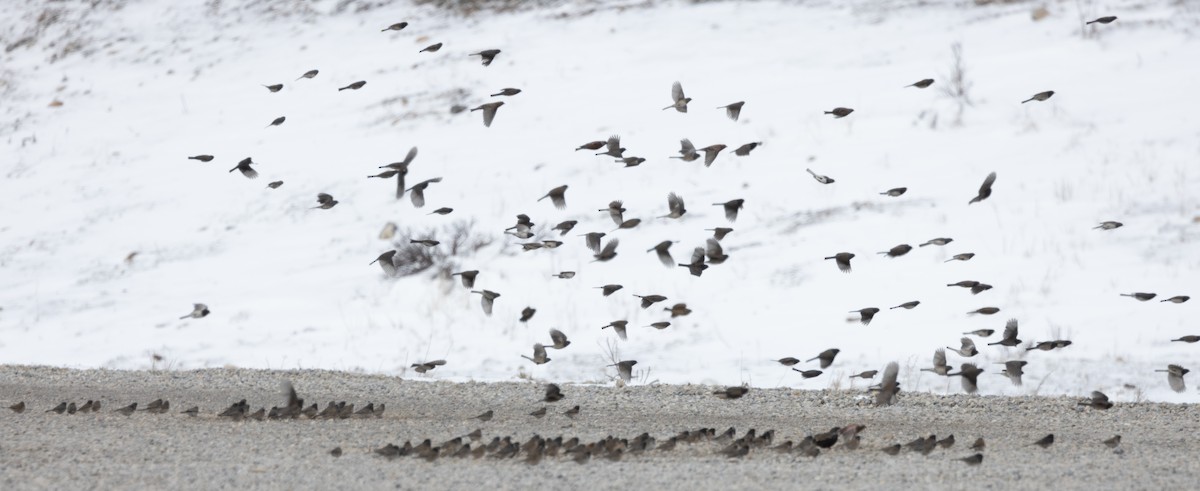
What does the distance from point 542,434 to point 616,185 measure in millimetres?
8374

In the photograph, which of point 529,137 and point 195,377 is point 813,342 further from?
point 529,137

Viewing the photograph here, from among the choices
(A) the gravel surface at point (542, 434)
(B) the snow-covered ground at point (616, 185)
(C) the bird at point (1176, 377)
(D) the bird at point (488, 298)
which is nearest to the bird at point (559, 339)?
(A) the gravel surface at point (542, 434)

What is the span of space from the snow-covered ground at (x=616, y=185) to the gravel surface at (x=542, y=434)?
1404 millimetres

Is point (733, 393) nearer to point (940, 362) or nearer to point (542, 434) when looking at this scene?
point (940, 362)

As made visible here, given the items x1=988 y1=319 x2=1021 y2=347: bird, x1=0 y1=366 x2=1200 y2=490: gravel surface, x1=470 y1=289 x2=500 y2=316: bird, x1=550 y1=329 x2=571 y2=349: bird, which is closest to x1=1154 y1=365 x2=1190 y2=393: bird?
x1=0 y1=366 x2=1200 y2=490: gravel surface

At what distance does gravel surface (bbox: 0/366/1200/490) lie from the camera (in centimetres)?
506

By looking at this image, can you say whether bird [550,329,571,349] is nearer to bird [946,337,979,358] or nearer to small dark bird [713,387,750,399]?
small dark bird [713,387,750,399]

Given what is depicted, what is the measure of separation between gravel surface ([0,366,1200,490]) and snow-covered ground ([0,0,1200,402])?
140 centimetres

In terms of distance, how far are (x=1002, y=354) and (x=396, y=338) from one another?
533cm

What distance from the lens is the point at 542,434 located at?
6.31 m

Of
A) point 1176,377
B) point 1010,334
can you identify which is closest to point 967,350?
point 1010,334

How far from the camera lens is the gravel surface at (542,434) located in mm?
5062

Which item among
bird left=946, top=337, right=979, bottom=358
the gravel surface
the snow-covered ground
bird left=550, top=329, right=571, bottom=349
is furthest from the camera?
the snow-covered ground

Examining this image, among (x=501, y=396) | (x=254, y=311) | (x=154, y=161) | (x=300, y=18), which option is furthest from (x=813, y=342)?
(x=300, y=18)
